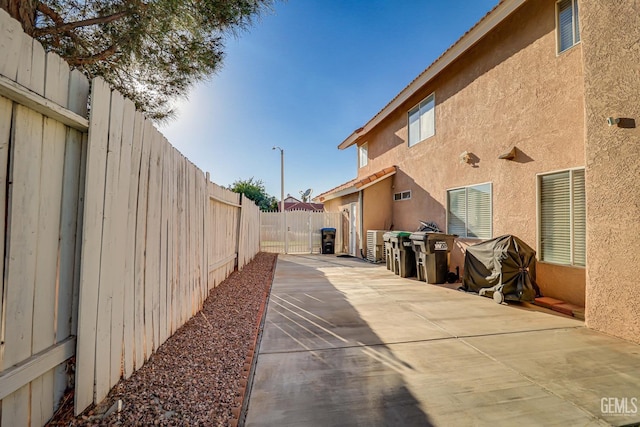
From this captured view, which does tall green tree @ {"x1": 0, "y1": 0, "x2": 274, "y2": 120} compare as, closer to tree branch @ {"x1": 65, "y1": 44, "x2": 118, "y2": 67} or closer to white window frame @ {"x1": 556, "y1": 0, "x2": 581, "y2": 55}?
tree branch @ {"x1": 65, "y1": 44, "x2": 118, "y2": 67}

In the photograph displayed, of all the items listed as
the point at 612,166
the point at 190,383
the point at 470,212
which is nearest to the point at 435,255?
the point at 470,212

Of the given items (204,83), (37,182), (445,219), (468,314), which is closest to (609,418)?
(468,314)

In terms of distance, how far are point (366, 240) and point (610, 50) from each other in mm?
8844

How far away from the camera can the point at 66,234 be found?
76.9 inches

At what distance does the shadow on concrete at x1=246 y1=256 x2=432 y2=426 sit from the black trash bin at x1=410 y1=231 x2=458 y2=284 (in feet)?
11.5

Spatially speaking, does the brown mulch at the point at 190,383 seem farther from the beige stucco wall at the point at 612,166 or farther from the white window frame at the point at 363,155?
the white window frame at the point at 363,155

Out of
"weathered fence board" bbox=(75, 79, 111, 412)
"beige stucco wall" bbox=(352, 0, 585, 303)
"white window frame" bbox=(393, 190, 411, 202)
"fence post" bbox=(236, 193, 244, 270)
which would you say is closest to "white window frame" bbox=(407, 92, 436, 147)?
"beige stucco wall" bbox=(352, 0, 585, 303)

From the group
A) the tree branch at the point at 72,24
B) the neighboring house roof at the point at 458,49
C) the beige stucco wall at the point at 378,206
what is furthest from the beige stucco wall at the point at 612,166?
the beige stucco wall at the point at 378,206

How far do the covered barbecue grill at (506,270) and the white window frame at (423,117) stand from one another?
4.63 metres

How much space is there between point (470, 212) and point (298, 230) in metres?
8.49

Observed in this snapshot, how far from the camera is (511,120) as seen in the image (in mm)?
6402

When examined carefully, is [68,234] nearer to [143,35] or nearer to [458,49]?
[143,35]

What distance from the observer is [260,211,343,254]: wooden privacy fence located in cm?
1415

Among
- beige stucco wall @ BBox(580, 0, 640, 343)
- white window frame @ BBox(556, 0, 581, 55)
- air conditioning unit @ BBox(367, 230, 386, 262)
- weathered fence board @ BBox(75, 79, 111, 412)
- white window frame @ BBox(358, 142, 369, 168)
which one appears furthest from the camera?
white window frame @ BBox(358, 142, 369, 168)
